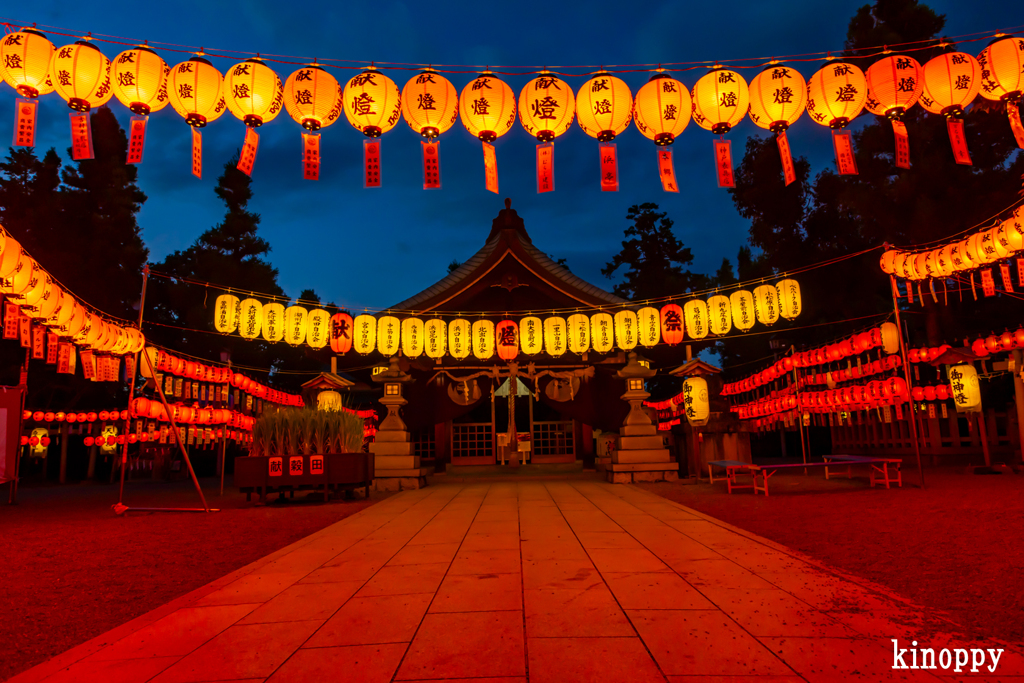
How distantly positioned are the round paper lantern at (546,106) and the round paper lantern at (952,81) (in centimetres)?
430

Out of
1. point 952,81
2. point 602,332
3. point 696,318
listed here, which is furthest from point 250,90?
point 696,318

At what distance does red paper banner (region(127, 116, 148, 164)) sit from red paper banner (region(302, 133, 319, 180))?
178 cm

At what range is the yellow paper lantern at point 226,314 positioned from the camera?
12.4 meters

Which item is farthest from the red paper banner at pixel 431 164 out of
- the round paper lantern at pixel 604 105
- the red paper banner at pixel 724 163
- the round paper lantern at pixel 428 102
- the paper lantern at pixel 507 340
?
the paper lantern at pixel 507 340

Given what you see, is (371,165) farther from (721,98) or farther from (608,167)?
(721,98)

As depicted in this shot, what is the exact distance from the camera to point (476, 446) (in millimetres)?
18438

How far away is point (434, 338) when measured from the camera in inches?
562

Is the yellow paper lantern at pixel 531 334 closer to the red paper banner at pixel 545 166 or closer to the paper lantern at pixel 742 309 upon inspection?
the paper lantern at pixel 742 309

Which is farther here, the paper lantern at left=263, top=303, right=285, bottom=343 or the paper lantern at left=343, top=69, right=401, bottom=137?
the paper lantern at left=263, top=303, right=285, bottom=343

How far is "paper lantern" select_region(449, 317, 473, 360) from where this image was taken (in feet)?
46.9

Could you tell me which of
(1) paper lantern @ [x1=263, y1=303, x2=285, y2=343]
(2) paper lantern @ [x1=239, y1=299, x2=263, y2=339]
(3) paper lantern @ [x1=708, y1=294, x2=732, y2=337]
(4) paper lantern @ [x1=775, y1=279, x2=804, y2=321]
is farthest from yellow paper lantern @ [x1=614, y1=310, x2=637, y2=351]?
(2) paper lantern @ [x1=239, y1=299, x2=263, y2=339]

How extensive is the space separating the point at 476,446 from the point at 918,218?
50.1 feet

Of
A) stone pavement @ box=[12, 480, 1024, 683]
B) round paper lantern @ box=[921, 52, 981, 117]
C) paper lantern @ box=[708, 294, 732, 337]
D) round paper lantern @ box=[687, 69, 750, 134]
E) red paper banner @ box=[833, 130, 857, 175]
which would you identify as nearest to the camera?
stone pavement @ box=[12, 480, 1024, 683]

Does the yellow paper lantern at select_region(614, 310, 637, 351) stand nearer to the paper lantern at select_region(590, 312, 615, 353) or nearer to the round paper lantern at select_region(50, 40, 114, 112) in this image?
the paper lantern at select_region(590, 312, 615, 353)
